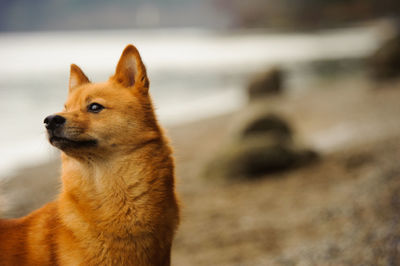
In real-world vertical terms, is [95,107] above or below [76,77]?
below

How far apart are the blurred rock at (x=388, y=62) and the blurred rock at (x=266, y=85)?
15.0 feet

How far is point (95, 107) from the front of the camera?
8.43 feet

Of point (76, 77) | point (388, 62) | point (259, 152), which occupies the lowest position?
point (259, 152)

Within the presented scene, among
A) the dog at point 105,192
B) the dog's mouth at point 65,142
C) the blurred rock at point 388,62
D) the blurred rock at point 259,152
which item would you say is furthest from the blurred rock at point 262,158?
the blurred rock at point 388,62

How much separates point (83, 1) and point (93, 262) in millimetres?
67658

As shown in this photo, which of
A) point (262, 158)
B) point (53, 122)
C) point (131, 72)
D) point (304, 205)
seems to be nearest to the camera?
point (53, 122)

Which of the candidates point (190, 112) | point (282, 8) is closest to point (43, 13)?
point (282, 8)

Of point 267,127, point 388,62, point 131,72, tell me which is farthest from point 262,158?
point 388,62

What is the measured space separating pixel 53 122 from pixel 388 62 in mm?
16005

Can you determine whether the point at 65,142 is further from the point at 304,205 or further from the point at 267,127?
the point at 267,127

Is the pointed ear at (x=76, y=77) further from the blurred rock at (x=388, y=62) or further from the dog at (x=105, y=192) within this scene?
the blurred rock at (x=388, y=62)

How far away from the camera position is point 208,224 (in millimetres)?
6113

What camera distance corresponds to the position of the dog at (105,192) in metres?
2.30

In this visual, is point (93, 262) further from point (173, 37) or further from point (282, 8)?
point (173, 37)
